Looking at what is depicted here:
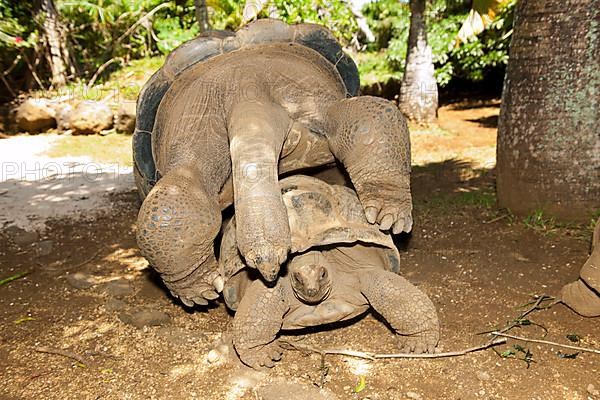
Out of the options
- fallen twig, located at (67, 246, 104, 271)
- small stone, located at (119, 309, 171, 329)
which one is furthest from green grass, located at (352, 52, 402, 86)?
small stone, located at (119, 309, 171, 329)

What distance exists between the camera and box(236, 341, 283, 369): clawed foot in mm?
2432

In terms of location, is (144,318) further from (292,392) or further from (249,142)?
(249,142)

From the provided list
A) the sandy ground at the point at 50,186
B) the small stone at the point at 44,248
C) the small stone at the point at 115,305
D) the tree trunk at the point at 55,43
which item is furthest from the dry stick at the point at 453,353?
the tree trunk at the point at 55,43

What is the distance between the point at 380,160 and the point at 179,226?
39.0 inches

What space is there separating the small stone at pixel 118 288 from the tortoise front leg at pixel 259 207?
5.50ft

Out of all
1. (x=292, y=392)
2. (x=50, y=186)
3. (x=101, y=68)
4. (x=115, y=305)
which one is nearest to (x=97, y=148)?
(x=50, y=186)

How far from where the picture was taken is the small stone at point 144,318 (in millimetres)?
2920

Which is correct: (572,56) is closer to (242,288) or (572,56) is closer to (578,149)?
(578,149)

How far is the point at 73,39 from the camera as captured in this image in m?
13.1

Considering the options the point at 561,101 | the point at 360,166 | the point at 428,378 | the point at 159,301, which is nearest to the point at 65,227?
the point at 159,301

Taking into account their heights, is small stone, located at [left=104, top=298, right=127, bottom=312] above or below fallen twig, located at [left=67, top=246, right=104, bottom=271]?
below

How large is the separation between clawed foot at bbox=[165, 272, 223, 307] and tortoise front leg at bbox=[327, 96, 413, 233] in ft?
2.69

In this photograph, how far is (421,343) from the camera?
2449mm

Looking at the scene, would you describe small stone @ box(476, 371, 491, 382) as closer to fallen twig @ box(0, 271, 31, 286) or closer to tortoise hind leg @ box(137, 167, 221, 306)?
tortoise hind leg @ box(137, 167, 221, 306)
